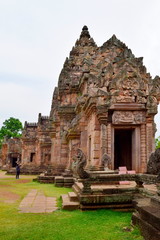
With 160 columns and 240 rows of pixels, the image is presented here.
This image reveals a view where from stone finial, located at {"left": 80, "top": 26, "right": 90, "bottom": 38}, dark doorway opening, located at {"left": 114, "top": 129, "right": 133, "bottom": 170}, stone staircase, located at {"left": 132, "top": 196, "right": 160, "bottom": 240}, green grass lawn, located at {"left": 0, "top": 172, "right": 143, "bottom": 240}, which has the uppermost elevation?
stone finial, located at {"left": 80, "top": 26, "right": 90, "bottom": 38}

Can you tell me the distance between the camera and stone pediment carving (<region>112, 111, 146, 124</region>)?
10.7 meters

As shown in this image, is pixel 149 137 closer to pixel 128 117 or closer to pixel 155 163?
pixel 128 117

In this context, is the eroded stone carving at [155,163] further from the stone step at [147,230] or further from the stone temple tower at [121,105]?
the stone temple tower at [121,105]

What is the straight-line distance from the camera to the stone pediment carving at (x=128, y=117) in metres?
10.7

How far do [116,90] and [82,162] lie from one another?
4.73m

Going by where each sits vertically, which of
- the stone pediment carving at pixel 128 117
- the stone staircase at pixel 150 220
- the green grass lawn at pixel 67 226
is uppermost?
the stone pediment carving at pixel 128 117

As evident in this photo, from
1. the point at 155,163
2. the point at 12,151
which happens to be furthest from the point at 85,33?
the point at 12,151

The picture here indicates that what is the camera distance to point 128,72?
11.1 m

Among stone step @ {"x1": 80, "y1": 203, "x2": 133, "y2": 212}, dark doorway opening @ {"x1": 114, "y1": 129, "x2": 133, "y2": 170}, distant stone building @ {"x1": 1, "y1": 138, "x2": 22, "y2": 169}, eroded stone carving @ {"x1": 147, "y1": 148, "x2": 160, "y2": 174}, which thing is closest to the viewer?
eroded stone carving @ {"x1": 147, "y1": 148, "x2": 160, "y2": 174}

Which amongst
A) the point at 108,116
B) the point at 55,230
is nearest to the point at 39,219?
the point at 55,230

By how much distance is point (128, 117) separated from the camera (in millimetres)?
10789

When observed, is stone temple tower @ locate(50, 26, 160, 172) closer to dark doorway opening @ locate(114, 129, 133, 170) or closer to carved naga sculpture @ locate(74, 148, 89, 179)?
carved naga sculpture @ locate(74, 148, 89, 179)

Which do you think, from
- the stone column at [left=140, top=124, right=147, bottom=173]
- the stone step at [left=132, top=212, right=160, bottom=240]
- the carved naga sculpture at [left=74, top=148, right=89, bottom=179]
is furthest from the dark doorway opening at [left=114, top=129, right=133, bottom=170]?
the stone step at [left=132, top=212, right=160, bottom=240]

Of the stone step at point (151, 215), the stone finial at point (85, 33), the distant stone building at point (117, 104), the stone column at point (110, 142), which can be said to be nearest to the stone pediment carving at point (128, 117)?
the distant stone building at point (117, 104)
